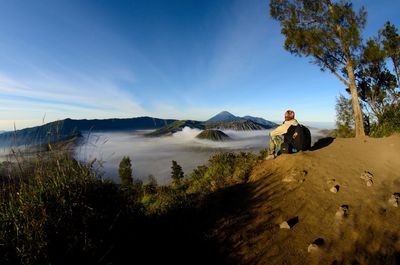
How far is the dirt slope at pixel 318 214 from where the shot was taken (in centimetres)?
427

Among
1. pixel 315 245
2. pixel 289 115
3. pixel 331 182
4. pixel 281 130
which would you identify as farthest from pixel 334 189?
pixel 289 115

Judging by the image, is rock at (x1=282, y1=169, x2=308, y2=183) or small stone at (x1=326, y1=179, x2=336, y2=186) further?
rock at (x1=282, y1=169, x2=308, y2=183)

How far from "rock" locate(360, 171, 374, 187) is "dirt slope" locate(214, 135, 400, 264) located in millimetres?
41

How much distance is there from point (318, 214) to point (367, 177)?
239cm

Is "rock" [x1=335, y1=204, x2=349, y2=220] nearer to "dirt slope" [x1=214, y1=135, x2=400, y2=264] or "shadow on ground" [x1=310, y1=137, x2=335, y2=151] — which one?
"dirt slope" [x1=214, y1=135, x2=400, y2=264]

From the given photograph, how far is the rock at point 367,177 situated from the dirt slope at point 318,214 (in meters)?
0.04

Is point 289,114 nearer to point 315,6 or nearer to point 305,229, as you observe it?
point 305,229

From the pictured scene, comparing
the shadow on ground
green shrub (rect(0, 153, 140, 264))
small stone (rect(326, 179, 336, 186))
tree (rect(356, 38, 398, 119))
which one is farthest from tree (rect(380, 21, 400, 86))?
green shrub (rect(0, 153, 140, 264))

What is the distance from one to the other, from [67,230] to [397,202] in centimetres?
639

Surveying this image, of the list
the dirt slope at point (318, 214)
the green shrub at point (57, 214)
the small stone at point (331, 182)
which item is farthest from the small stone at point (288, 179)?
the green shrub at point (57, 214)

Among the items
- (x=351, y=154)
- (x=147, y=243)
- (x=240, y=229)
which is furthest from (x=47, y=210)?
(x=351, y=154)

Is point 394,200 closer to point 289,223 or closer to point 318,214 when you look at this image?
point 318,214

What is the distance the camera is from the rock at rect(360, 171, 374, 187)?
645 centimetres

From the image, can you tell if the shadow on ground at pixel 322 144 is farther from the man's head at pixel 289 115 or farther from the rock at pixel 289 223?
the rock at pixel 289 223
